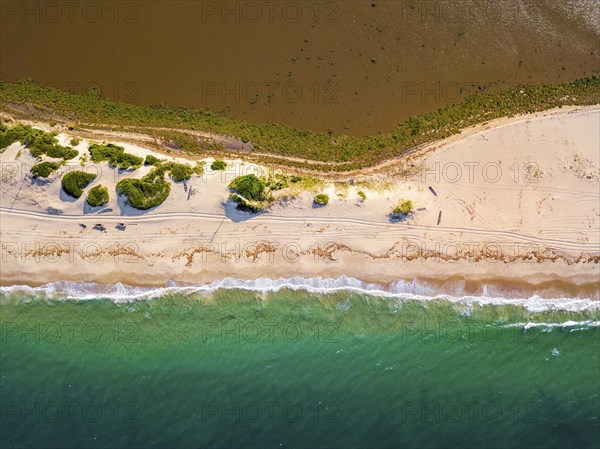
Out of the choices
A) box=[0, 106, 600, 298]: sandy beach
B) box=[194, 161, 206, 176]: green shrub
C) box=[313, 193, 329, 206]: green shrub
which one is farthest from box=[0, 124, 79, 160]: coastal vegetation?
box=[313, 193, 329, 206]: green shrub

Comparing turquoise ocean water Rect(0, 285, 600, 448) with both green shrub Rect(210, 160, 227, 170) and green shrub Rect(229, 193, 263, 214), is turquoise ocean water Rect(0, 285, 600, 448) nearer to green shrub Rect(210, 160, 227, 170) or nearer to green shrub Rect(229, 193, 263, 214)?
green shrub Rect(229, 193, 263, 214)

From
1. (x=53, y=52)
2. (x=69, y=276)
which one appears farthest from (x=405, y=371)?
(x=53, y=52)

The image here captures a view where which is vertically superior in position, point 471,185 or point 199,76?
point 199,76

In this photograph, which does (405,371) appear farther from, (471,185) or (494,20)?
(494,20)

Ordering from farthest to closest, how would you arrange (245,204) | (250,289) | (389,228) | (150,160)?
(250,289), (389,228), (150,160), (245,204)

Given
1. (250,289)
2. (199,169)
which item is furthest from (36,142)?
(250,289)

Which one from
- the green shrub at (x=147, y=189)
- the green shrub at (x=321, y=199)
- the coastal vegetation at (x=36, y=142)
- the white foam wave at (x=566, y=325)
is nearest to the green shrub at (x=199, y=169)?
the green shrub at (x=147, y=189)

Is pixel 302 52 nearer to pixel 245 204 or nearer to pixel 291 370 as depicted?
pixel 245 204
